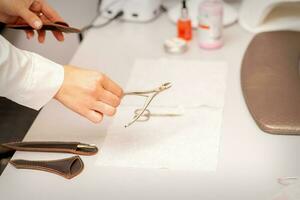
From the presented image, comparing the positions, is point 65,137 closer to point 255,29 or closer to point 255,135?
point 255,135

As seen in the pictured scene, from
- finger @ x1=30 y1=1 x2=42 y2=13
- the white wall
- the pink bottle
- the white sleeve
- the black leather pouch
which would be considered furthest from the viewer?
the white wall

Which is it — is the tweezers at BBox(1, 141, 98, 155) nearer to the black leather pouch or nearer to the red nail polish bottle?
the black leather pouch

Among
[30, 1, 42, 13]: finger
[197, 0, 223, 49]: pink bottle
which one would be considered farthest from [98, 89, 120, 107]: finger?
[197, 0, 223, 49]: pink bottle

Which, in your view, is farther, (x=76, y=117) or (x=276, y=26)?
(x=276, y=26)

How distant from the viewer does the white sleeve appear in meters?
0.83

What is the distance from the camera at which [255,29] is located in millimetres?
1339

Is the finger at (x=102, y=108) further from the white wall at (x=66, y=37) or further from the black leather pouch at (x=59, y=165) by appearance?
the white wall at (x=66, y=37)

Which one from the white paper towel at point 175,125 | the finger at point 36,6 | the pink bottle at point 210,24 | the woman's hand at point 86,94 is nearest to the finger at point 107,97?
the woman's hand at point 86,94

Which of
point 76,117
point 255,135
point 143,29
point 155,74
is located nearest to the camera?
point 255,135

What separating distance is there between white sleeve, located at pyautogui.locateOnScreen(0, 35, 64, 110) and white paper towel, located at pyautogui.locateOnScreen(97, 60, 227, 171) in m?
0.20

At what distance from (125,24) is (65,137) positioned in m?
0.57

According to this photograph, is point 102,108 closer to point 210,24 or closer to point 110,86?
point 110,86

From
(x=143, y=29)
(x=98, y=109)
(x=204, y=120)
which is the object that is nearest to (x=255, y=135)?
(x=204, y=120)

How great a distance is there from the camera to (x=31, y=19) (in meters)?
1.00
